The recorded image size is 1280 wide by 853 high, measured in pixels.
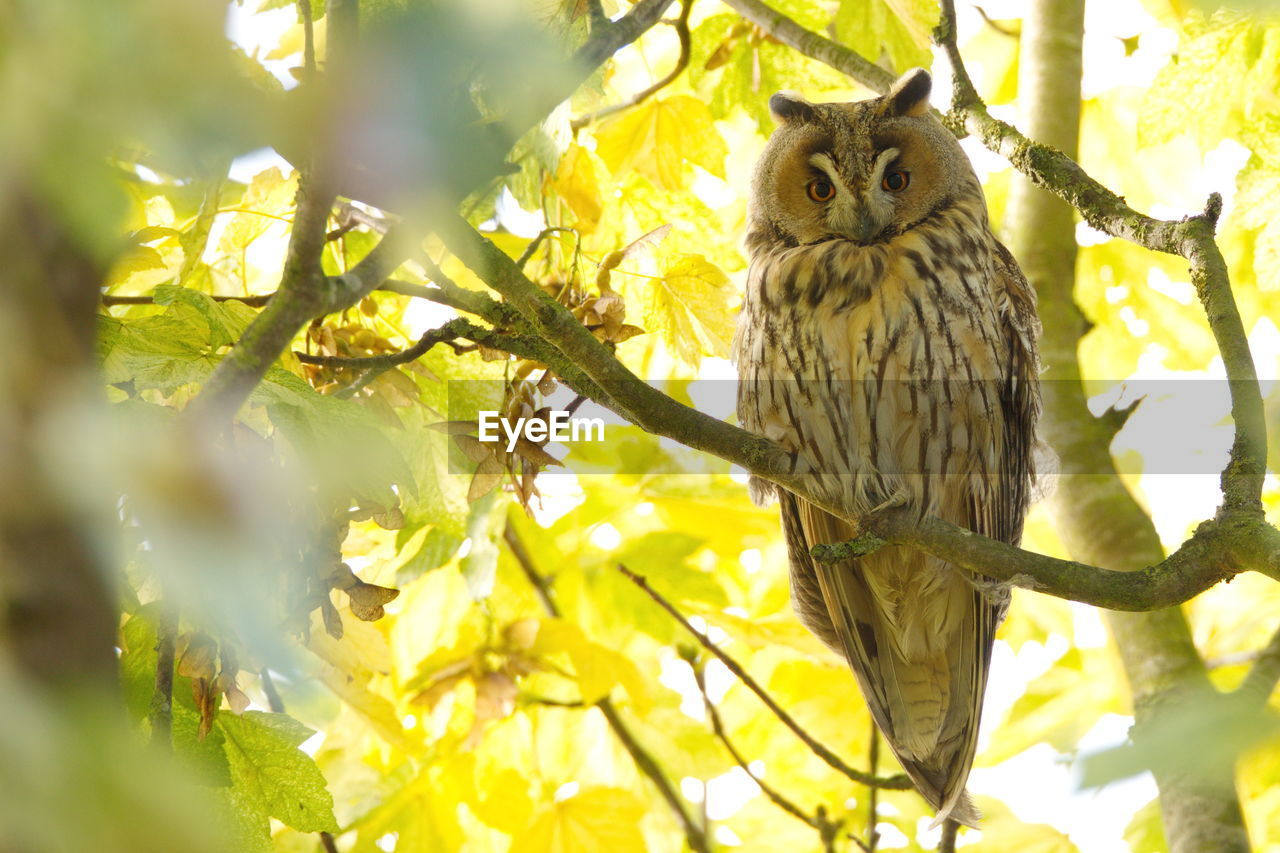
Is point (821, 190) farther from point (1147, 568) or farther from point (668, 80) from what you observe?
point (1147, 568)

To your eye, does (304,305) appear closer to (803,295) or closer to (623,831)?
(803,295)

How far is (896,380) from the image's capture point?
6.93 ft

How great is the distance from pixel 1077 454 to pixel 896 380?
651 mm

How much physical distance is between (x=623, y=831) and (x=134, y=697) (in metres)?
1.17

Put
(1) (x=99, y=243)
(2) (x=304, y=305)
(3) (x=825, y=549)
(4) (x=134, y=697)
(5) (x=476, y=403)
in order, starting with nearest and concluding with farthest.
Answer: (1) (x=99, y=243) < (2) (x=304, y=305) < (4) (x=134, y=697) < (3) (x=825, y=549) < (5) (x=476, y=403)

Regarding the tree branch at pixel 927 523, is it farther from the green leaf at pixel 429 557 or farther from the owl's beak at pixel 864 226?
the owl's beak at pixel 864 226

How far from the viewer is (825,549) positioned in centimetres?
154

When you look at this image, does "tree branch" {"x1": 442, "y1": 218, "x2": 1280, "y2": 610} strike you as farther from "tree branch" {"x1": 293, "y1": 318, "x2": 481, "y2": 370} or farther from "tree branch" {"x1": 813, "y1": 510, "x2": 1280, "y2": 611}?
"tree branch" {"x1": 293, "y1": 318, "x2": 481, "y2": 370}

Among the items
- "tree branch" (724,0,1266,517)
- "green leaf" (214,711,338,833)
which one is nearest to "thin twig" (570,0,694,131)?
"tree branch" (724,0,1266,517)

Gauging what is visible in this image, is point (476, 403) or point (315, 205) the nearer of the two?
point (315, 205)

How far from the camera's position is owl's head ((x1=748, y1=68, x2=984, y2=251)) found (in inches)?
88.9

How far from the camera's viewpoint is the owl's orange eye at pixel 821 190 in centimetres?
231

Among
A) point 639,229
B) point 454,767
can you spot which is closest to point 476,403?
point 639,229

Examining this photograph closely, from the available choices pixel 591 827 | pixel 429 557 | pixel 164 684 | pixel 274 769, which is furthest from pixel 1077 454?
pixel 164 684
